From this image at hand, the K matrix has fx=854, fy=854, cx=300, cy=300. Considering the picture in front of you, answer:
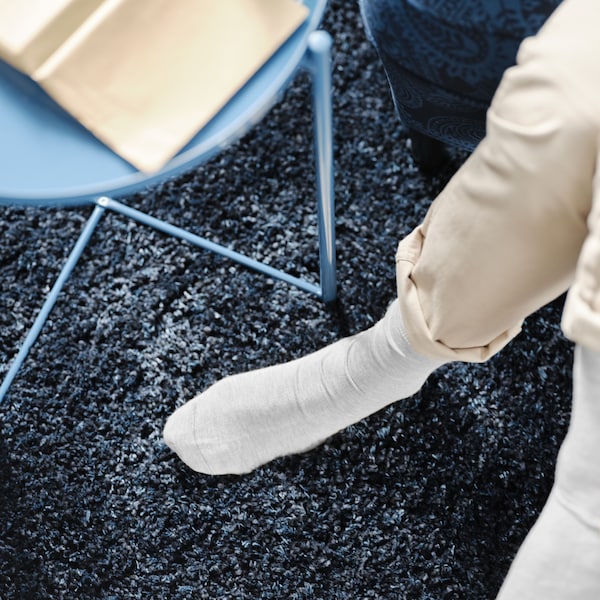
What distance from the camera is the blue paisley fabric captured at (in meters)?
0.69

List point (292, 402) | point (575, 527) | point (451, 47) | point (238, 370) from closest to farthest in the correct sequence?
point (575, 527) → point (451, 47) → point (292, 402) → point (238, 370)

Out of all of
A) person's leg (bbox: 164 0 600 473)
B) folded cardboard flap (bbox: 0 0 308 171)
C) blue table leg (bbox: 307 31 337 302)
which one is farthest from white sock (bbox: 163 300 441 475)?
folded cardboard flap (bbox: 0 0 308 171)

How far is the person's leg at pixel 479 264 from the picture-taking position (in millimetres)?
583

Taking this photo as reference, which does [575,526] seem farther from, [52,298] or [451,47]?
[52,298]

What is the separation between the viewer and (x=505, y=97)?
1.99ft

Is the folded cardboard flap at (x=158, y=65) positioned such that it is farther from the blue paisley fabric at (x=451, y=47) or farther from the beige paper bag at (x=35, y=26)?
the blue paisley fabric at (x=451, y=47)

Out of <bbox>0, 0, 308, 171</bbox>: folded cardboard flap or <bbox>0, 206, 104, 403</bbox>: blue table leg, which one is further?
<bbox>0, 206, 104, 403</bbox>: blue table leg

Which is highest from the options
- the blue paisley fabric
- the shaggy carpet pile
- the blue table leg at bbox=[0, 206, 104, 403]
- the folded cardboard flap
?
the folded cardboard flap

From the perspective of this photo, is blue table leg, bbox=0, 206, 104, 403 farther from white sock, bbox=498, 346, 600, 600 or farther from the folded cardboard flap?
white sock, bbox=498, 346, 600, 600

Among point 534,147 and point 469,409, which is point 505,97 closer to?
point 534,147

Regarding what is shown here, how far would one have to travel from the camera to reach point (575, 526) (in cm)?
62

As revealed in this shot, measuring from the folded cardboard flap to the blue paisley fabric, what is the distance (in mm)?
107

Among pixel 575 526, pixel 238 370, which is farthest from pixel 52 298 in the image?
pixel 575 526

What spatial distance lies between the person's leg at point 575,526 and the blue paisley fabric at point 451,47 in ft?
0.87
